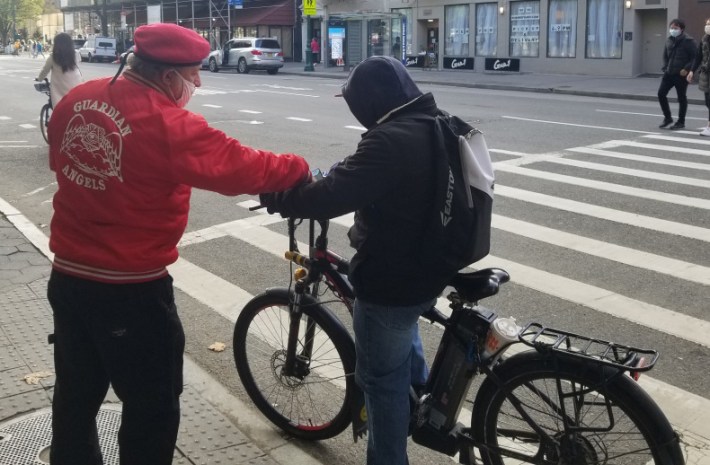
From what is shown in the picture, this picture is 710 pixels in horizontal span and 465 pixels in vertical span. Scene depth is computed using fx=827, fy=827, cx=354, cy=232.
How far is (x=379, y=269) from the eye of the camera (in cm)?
304

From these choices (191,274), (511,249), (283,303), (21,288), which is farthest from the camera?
(511,249)

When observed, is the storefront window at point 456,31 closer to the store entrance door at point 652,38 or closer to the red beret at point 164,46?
the store entrance door at point 652,38

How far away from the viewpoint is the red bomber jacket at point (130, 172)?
9.07ft

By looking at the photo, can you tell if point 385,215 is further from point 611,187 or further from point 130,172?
point 611,187

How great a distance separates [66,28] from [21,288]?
9148 cm

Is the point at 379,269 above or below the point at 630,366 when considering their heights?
above

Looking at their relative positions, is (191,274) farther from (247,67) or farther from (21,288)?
(247,67)

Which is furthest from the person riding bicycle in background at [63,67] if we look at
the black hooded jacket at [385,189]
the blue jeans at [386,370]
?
the blue jeans at [386,370]

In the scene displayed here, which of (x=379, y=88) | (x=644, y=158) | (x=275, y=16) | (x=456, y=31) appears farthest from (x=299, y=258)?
(x=275, y=16)

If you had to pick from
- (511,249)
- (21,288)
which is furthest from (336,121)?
(21,288)

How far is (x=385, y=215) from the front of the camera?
298 cm

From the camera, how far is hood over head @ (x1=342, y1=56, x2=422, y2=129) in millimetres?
2986

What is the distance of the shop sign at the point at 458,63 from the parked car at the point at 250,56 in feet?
26.8

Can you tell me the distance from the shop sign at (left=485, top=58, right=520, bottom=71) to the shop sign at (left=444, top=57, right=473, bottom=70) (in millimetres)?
1248
